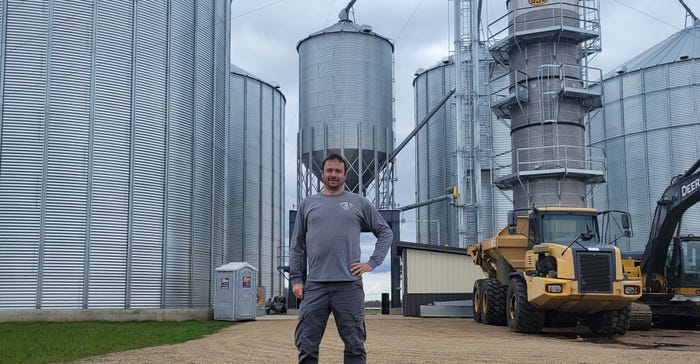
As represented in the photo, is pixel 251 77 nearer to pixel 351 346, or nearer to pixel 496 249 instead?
pixel 496 249

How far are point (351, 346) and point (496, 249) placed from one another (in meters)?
15.9

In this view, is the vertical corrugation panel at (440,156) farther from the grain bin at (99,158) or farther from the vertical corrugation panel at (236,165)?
the grain bin at (99,158)

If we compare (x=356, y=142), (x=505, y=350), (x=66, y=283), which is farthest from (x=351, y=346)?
(x=356, y=142)

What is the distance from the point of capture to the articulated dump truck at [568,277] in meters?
16.8

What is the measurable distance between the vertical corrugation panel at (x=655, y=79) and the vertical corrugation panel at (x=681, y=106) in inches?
24.0

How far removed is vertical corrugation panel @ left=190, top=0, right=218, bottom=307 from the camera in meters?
27.4

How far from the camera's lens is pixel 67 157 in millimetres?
23703

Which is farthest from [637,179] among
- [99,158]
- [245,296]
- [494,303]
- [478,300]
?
[99,158]

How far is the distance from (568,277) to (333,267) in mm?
11718

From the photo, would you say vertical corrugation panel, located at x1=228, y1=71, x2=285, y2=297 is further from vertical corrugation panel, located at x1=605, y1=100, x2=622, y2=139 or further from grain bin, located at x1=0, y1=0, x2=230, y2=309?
vertical corrugation panel, located at x1=605, y1=100, x2=622, y2=139

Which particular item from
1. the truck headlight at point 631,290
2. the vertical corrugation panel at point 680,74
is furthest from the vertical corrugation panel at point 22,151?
the vertical corrugation panel at point 680,74

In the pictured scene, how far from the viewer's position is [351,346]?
245 inches

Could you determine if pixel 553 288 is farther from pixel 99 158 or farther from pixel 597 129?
pixel 597 129

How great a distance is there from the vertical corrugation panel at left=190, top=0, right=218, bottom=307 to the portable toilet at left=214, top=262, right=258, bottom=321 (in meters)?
0.92
